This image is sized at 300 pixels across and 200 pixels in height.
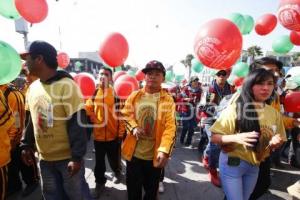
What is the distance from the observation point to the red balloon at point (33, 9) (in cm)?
403

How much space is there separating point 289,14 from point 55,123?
3483mm

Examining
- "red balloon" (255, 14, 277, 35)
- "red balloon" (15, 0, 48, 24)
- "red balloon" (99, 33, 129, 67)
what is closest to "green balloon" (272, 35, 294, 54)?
"red balloon" (255, 14, 277, 35)

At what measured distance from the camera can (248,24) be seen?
5645mm

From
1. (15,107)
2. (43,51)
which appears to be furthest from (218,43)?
(15,107)

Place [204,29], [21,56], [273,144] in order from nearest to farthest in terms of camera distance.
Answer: [273,144]
[21,56]
[204,29]

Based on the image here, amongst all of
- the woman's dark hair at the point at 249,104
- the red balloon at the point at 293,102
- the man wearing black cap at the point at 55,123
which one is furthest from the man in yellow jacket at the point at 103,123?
the red balloon at the point at 293,102

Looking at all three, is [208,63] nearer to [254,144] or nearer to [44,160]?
[254,144]

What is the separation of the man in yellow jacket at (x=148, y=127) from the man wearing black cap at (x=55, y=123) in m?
0.57

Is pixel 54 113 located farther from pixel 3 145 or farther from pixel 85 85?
pixel 85 85

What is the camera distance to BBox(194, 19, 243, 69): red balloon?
3119mm

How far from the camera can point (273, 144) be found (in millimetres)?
2104

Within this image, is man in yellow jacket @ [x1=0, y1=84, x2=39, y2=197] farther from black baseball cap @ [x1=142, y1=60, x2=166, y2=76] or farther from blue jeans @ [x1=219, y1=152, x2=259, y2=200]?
blue jeans @ [x1=219, y1=152, x2=259, y2=200]

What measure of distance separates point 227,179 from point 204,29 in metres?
1.85

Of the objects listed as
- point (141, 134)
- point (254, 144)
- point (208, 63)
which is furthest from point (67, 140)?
point (208, 63)
